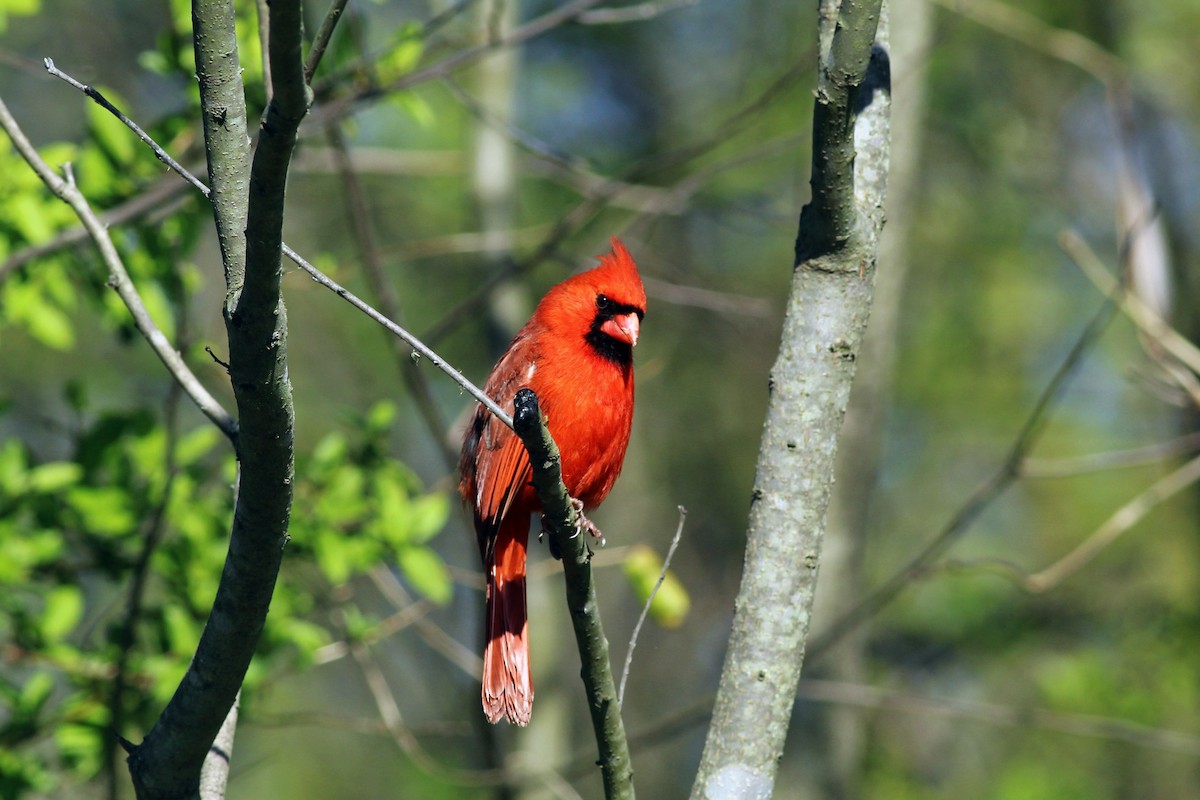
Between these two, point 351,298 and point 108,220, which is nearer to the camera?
point 351,298

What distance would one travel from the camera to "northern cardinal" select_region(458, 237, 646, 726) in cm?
355

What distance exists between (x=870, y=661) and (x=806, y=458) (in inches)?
335

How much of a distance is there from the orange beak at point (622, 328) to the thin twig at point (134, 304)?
4.72 ft

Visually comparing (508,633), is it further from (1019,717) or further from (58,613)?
(1019,717)

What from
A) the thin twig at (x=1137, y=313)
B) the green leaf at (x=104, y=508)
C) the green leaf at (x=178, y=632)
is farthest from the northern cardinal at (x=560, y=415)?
the thin twig at (x=1137, y=313)

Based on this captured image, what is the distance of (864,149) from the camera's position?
103 inches

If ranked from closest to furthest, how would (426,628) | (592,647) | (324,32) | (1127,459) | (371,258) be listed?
(324,32), (592,647), (1127,459), (371,258), (426,628)

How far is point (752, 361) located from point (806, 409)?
8771mm

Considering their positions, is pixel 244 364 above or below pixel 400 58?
below

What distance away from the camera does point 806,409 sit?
8.28 ft

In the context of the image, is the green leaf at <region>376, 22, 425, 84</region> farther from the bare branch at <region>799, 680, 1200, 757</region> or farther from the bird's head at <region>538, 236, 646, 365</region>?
the bare branch at <region>799, 680, 1200, 757</region>

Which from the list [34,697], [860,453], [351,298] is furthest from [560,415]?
[860,453]

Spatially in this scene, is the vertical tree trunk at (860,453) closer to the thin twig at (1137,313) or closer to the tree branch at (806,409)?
the thin twig at (1137,313)

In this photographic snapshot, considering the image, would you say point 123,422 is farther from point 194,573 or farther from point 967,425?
point 967,425
